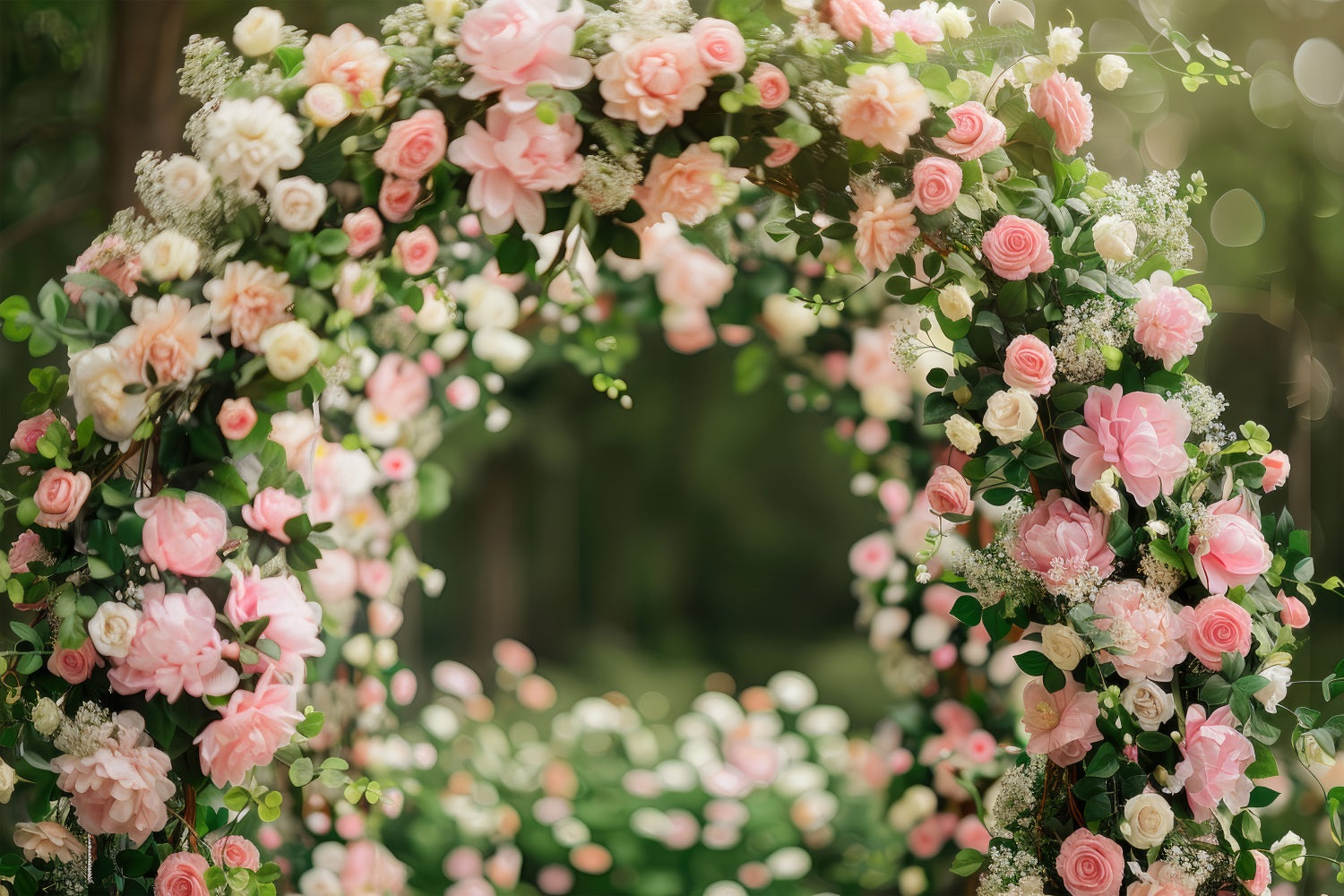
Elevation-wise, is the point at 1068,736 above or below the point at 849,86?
below

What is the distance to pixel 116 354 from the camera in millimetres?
1227

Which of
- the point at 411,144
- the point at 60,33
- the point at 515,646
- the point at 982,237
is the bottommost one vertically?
the point at 515,646

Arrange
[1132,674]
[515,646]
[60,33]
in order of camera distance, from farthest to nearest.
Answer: [515,646] < [60,33] < [1132,674]

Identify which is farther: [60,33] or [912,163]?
[60,33]

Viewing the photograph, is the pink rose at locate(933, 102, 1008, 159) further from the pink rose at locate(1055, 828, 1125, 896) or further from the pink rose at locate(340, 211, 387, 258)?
the pink rose at locate(1055, 828, 1125, 896)

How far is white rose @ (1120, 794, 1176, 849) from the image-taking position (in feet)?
3.74

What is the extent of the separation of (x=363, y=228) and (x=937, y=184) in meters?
0.70

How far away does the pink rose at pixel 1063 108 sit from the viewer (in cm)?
126

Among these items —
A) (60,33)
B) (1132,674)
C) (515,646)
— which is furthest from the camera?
(515,646)

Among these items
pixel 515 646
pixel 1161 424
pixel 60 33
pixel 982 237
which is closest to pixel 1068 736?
pixel 1161 424

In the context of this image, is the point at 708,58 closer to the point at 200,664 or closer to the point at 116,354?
the point at 116,354

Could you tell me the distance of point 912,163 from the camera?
4.14 ft

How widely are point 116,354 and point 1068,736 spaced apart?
1229 millimetres

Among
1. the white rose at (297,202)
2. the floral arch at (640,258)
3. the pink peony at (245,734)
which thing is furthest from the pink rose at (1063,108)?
the pink peony at (245,734)
